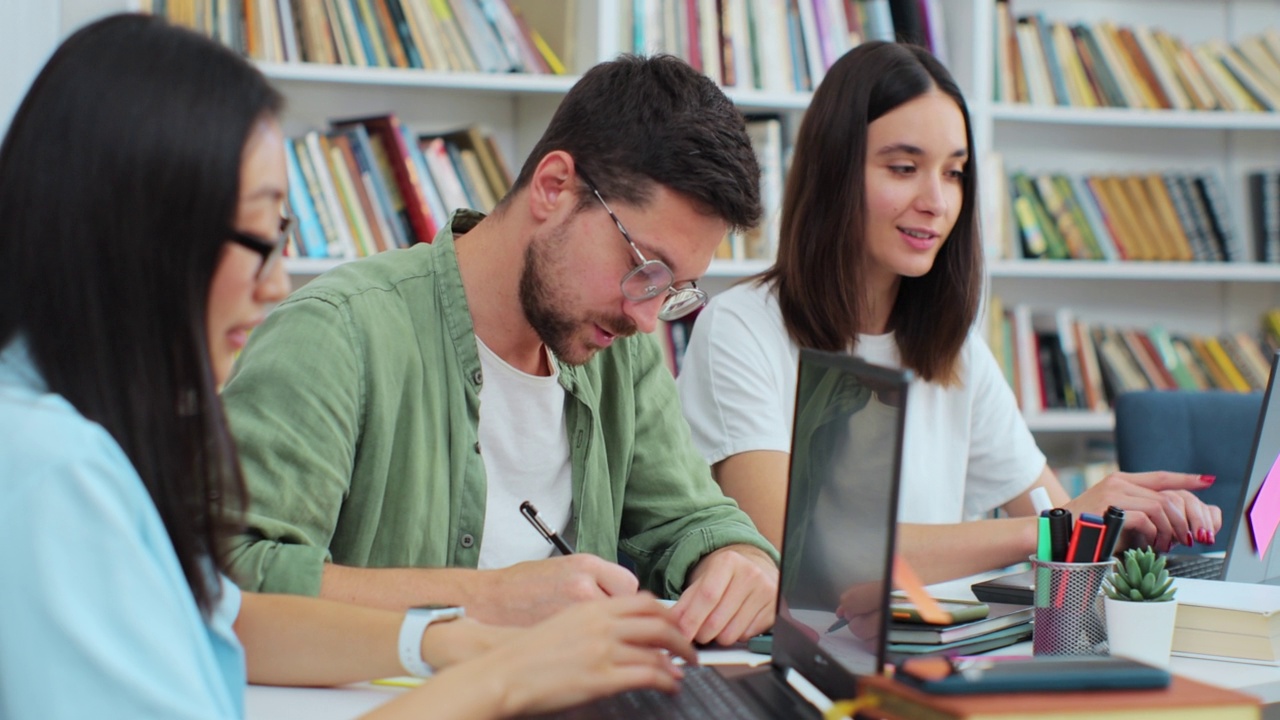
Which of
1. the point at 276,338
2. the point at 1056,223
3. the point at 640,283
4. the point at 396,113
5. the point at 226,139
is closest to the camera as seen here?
the point at 226,139

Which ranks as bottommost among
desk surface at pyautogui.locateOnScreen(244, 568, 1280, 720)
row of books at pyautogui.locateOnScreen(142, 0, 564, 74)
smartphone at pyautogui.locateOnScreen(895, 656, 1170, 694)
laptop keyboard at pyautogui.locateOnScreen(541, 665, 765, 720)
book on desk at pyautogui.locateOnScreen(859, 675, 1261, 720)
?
desk surface at pyautogui.locateOnScreen(244, 568, 1280, 720)

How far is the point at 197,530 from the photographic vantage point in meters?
0.82

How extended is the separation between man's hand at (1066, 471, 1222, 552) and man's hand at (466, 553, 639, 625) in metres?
0.66

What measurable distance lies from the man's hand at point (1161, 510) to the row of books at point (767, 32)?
1.51 m

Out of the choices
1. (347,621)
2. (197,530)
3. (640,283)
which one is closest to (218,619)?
(197,530)

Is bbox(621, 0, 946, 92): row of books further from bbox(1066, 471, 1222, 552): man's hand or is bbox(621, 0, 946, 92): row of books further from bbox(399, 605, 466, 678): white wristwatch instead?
bbox(399, 605, 466, 678): white wristwatch

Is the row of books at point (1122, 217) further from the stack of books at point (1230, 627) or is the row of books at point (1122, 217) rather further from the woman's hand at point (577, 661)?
the woman's hand at point (577, 661)

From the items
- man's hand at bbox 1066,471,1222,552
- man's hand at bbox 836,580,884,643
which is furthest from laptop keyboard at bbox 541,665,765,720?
man's hand at bbox 1066,471,1222,552

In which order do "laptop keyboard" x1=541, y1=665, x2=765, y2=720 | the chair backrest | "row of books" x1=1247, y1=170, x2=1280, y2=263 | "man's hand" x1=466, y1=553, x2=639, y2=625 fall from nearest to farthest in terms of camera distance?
"laptop keyboard" x1=541, y1=665, x2=765, y2=720 < "man's hand" x1=466, y1=553, x2=639, y2=625 < the chair backrest < "row of books" x1=1247, y1=170, x2=1280, y2=263

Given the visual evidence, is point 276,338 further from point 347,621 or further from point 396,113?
point 396,113

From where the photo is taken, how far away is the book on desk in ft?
2.42

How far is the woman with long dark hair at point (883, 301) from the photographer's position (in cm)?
189

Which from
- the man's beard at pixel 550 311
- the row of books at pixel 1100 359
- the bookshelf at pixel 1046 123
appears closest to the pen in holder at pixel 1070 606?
the man's beard at pixel 550 311

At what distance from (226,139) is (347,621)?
0.46 m
